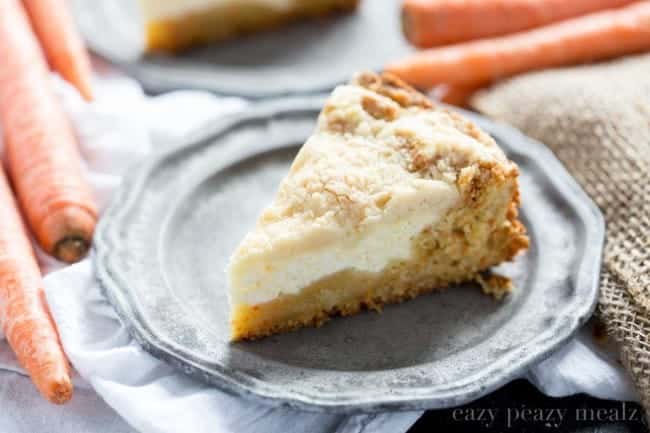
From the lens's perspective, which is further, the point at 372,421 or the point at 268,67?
the point at 268,67

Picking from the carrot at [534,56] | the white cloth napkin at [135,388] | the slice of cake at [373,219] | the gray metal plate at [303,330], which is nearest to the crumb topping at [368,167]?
the slice of cake at [373,219]

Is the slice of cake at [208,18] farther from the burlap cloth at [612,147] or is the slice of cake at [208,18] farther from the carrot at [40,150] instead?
the burlap cloth at [612,147]

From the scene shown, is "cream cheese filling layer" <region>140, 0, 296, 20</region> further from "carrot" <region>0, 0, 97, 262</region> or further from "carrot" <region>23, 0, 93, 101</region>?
"carrot" <region>0, 0, 97, 262</region>

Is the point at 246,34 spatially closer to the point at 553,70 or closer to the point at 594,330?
the point at 553,70

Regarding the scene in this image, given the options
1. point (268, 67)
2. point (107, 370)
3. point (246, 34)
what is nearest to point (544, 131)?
point (268, 67)

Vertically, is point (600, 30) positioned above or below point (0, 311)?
above

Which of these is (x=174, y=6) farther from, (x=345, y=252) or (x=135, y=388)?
(x=135, y=388)

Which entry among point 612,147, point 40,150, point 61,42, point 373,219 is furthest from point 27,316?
point 612,147
